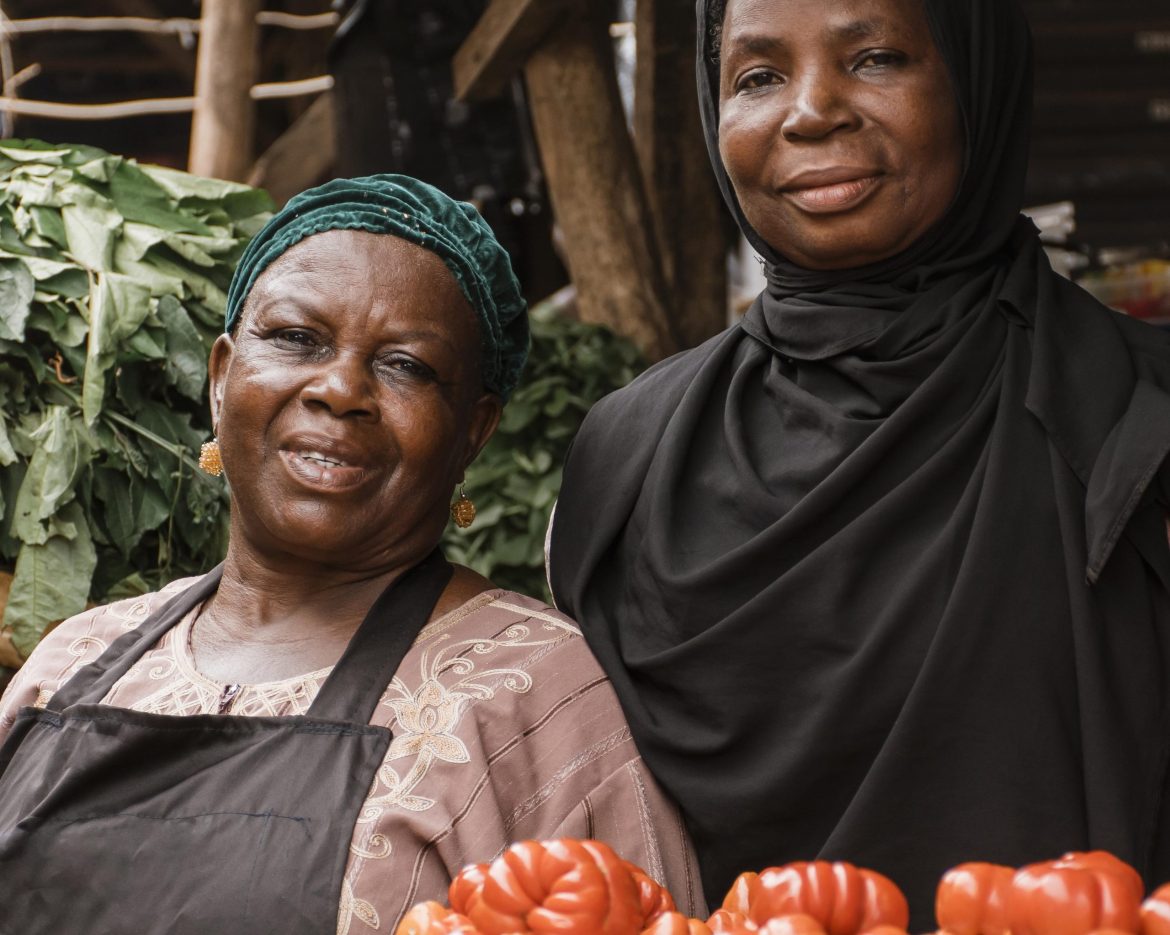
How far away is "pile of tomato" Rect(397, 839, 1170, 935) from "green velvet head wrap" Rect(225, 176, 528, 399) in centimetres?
108

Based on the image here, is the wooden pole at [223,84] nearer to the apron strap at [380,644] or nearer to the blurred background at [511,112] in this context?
the blurred background at [511,112]

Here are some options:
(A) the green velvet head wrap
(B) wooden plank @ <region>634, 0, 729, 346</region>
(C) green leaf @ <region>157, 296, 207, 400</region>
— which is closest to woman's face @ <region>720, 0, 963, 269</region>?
(A) the green velvet head wrap

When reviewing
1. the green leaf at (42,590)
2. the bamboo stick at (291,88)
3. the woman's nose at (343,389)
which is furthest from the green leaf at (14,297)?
the bamboo stick at (291,88)

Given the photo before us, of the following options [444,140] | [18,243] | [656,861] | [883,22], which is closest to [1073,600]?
[656,861]

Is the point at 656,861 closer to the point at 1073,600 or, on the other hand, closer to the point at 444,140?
the point at 1073,600

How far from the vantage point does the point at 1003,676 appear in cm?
194

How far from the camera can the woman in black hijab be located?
193 cm

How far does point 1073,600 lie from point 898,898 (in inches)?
25.7

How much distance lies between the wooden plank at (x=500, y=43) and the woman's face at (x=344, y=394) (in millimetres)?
2006

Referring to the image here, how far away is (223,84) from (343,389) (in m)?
3.02

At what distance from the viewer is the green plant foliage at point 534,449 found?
3941 mm

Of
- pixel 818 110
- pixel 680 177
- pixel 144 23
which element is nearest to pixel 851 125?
pixel 818 110

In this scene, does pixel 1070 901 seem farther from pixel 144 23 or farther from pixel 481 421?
pixel 144 23

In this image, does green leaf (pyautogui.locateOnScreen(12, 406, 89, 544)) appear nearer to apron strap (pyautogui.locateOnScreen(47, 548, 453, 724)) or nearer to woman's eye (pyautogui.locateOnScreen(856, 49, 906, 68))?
apron strap (pyautogui.locateOnScreen(47, 548, 453, 724))
